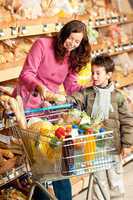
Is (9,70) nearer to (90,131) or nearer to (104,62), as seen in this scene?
(104,62)

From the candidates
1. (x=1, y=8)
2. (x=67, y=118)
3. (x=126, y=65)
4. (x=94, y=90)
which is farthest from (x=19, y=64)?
(x=126, y=65)

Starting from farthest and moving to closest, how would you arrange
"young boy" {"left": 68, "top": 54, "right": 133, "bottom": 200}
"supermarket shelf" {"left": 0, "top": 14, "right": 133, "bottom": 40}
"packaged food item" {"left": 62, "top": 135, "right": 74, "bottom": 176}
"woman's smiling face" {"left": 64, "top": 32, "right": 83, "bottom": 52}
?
"supermarket shelf" {"left": 0, "top": 14, "right": 133, "bottom": 40} → "young boy" {"left": 68, "top": 54, "right": 133, "bottom": 200} → "woman's smiling face" {"left": 64, "top": 32, "right": 83, "bottom": 52} → "packaged food item" {"left": 62, "top": 135, "right": 74, "bottom": 176}

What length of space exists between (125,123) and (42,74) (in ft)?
2.14

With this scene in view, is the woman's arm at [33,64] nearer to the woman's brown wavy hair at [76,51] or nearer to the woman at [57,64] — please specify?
the woman at [57,64]

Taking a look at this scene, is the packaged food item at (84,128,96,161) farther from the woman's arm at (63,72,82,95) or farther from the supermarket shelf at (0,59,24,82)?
the supermarket shelf at (0,59,24,82)

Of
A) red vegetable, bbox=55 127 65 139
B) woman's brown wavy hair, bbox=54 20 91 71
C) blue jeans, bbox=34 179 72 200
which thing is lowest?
blue jeans, bbox=34 179 72 200

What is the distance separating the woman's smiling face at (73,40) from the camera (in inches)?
119

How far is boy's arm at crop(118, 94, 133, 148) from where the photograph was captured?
3.18 metres

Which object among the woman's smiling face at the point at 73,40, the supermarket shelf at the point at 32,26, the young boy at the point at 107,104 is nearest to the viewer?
the woman's smiling face at the point at 73,40

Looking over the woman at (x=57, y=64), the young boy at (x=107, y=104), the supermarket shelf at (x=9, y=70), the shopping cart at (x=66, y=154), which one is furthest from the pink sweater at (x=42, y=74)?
the shopping cart at (x=66, y=154)

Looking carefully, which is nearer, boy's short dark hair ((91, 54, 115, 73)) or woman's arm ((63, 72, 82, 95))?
boy's short dark hair ((91, 54, 115, 73))

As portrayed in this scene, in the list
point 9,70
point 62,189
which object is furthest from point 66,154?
point 9,70

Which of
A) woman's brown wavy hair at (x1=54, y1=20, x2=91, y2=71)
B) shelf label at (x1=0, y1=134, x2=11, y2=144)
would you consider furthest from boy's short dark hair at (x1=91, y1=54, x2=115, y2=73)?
shelf label at (x1=0, y1=134, x2=11, y2=144)

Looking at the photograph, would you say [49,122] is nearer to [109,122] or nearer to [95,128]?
[95,128]
